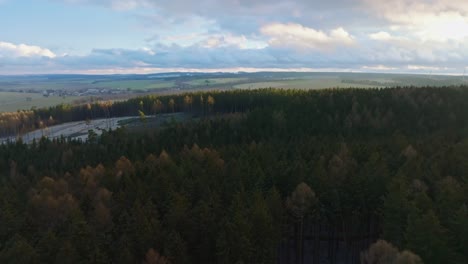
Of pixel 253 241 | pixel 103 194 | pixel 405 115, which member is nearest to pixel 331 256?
pixel 253 241

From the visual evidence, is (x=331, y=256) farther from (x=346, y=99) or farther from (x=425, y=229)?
(x=346, y=99)

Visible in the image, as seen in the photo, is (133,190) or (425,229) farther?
(133,190)

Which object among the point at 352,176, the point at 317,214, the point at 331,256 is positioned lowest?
the point at 331,256

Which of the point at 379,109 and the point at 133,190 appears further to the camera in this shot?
the point at 379,109

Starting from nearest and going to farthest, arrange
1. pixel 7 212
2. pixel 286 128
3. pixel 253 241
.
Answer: pixel 253 241
pixel 7 212
pixel 286 128

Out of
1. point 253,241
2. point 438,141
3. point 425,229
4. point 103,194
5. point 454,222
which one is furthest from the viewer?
point 438,141

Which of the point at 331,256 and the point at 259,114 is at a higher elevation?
the point at 259,114

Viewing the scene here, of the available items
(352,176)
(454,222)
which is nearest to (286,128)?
(352,176)

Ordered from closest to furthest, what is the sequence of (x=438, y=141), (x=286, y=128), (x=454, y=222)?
1. (x=454, y=222)
2. (x=438, y=141)
3. (x=286, y=128)

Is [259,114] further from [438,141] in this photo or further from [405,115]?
[438,141]
